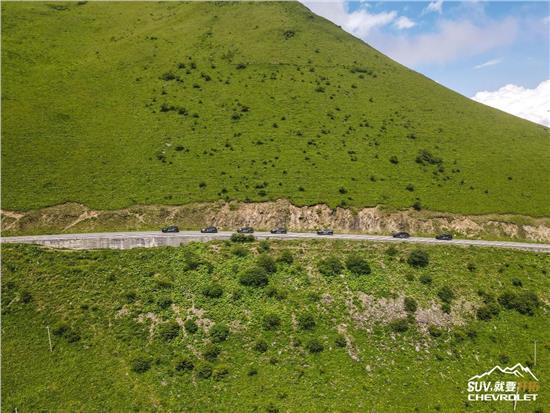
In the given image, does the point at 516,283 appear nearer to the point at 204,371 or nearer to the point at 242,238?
the point at 242,238

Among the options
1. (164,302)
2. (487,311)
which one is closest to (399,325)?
(487,311)

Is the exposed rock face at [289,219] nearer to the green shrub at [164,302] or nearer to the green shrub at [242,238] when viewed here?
the green shrub at [242,238]

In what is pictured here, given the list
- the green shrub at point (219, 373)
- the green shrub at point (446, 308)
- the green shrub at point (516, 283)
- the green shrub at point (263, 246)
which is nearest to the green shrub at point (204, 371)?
the green shrub at point (219, 373)

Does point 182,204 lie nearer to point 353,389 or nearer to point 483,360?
point 353,389

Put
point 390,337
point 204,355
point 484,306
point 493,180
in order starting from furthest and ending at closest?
point 493,180 < point 484,306 < point 390,337 < point 204,355

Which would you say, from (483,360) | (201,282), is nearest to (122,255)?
(201,282)

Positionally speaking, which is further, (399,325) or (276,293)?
(276,293)
